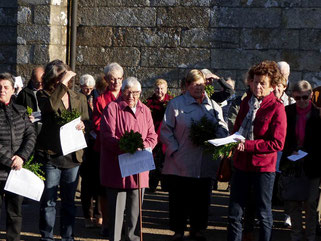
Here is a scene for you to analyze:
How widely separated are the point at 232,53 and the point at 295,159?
5.04 meters

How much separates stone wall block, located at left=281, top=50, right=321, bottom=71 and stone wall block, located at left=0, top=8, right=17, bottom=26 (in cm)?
501

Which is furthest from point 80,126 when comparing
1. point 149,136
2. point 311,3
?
point 311,3

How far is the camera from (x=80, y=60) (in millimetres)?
13094

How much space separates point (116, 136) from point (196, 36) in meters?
5.56

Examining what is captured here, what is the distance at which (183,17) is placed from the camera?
12.5 meters

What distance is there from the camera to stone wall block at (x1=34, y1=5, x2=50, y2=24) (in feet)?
41.3

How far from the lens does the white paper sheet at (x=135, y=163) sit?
701cm

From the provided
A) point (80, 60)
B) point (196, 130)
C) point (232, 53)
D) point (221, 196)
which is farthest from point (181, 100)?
point (80, 60)

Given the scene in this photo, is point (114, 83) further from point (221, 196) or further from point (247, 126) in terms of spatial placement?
point (221, 196)

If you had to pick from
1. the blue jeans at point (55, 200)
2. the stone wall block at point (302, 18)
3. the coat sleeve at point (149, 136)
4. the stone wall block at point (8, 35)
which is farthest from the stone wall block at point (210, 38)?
the blue jeans at point (55, 200)

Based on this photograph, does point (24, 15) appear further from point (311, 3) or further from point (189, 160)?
point (189, 160)

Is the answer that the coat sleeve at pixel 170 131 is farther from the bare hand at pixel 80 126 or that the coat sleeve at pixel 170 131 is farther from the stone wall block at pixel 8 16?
the stone wall block at pixel 8 16

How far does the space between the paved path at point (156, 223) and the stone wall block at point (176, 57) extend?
2.78m

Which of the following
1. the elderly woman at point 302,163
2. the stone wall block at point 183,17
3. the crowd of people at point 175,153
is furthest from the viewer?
the stone wall block at point 183,17
